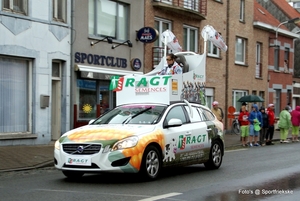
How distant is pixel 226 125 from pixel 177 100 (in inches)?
784

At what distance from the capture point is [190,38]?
29.1 m

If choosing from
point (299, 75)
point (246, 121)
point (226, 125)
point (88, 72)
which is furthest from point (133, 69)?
point (299, 75)

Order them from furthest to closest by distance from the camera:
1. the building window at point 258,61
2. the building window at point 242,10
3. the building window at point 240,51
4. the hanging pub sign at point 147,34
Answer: the building window at point 258,61
the building window at point 242,10
the building window at point 240,51
the hanging pub sign at point 147,34

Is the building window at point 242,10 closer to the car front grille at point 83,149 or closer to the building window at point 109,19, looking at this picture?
the building window at point 109,19

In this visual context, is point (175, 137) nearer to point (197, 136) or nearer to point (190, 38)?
point (197, 136)

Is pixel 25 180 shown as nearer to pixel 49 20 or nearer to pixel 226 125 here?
pixel 49 20

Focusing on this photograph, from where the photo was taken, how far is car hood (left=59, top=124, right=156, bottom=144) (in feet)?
34.4

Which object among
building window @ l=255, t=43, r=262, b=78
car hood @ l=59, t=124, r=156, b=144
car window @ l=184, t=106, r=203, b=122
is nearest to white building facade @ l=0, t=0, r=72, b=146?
car window @ l=184, t=106, r=203, b=122

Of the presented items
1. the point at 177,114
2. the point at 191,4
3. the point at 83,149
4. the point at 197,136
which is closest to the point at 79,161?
the point at 83,149

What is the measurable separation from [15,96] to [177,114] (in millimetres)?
8520

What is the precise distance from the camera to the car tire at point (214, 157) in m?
13.2

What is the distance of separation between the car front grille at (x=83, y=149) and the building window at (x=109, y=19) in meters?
11.9

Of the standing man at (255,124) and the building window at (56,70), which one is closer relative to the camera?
the building window at (56,70)

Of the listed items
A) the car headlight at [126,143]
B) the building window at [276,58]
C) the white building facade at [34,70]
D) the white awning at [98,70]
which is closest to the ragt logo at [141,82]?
the car headlight at [126,143]
